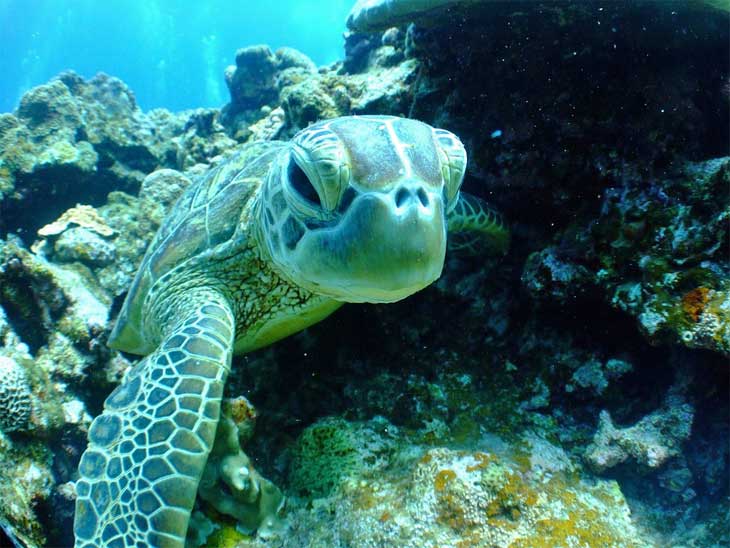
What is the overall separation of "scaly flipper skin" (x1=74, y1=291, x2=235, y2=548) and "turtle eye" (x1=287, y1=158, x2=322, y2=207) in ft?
3.13

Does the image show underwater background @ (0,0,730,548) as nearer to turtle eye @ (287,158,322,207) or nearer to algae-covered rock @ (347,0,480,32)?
algae-covered rock @ (347,0,480,32)

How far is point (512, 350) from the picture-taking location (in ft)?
9.43

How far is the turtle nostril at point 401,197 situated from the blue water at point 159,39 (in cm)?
6463

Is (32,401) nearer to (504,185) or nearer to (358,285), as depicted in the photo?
(358,285)

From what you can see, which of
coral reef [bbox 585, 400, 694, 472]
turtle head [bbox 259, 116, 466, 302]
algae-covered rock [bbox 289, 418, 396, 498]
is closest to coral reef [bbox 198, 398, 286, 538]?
algae-covered rock [bbox 289, 418, 396, 498]

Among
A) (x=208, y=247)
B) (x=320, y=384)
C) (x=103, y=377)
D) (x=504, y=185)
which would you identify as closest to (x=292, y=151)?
(x=208, y=247)

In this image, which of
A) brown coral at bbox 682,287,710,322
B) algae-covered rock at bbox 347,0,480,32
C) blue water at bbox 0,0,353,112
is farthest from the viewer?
blue water at bbox 0,0,353,112

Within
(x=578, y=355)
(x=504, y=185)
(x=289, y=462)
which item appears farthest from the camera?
(x=504, y=185)

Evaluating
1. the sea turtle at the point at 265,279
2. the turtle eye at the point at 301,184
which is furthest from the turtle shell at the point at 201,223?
the turtle eye at the point at 301,184

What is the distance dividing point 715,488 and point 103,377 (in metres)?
4.04

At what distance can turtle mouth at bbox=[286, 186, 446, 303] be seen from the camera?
1.52 meters

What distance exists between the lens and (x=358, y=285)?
1639 millimetres

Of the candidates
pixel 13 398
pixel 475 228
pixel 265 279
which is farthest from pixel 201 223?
pixel 475 228

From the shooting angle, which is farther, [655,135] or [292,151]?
[655,135]
